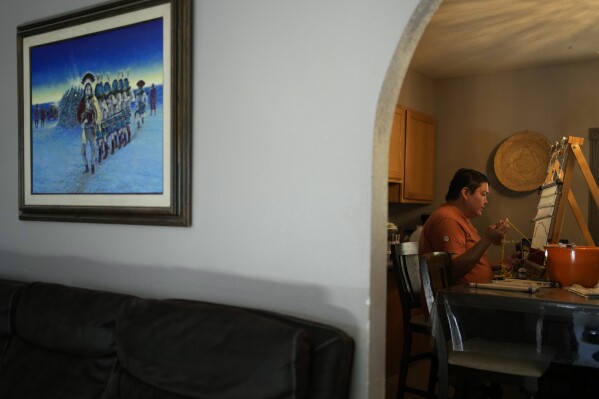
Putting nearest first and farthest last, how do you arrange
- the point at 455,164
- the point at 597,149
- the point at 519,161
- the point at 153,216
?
1. the point at 153,216
2. the point at 597,149
3. the point at 519,161
4. the point at 455,164

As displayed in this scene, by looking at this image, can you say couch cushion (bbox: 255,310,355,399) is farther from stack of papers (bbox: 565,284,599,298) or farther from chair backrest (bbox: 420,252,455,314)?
stack of papers (bbox: 565,284,599,298)

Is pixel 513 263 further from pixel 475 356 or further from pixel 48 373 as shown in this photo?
pixel 48 373

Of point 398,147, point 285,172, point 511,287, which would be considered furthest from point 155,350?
point 398,147

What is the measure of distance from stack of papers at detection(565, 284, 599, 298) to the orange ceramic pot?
48 millimetres

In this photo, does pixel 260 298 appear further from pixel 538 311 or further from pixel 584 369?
pixel 584 369

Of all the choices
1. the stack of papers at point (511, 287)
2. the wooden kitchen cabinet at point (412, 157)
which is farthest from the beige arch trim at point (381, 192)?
the wooden kitchen cabinet at point (412, 157)

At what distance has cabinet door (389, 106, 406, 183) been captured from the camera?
472 cm

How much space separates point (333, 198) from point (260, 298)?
429mm

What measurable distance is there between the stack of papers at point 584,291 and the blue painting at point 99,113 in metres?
1.86

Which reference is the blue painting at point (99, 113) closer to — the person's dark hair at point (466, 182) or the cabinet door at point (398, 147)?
the person's dark hair at point (466, 182)

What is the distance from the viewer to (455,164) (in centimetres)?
539

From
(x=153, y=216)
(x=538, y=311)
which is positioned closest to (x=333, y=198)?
(x=153, y=216)

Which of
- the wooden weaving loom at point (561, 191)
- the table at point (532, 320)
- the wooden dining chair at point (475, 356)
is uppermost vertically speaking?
the wooden weaving loom at point (561, 191)

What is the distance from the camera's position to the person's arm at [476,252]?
297cm
